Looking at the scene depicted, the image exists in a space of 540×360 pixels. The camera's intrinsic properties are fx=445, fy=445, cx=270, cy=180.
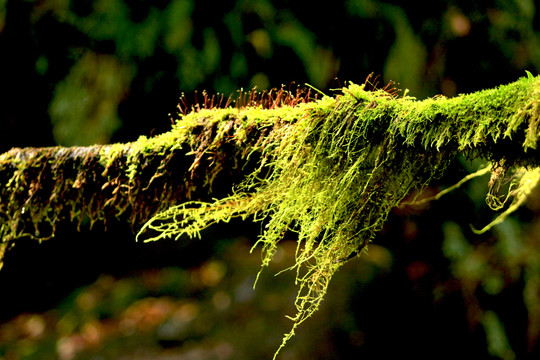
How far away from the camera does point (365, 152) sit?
89 centimetres

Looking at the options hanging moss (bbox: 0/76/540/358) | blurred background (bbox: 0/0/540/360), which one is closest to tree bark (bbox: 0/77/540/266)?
hanging moss (bbox: 0/76/540/358)

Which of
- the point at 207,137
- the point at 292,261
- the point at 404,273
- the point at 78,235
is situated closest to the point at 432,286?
the point at 404,273

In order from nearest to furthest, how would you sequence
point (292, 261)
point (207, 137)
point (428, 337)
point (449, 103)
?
point (449, 103)
point (207, 137)
point (428, 337)
point (292, 261)

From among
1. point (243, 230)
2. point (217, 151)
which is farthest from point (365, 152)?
point (243, 230)

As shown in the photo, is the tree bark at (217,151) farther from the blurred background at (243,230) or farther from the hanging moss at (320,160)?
the blurred background at (243,230)

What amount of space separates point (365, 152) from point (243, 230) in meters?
1.86

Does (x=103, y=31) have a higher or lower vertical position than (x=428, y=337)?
higher

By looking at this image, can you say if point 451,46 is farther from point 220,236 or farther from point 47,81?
point 47,81

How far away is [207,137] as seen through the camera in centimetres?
113

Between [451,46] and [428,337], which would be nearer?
[428,337]

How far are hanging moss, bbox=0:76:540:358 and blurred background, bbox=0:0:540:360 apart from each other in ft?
3.76

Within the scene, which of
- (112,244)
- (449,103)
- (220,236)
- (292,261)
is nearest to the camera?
(449,103)

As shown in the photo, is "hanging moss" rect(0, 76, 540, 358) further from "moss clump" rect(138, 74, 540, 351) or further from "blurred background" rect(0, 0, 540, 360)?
"blurred background" rect(0, 0, 540, 360)

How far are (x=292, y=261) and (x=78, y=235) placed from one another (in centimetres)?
145
